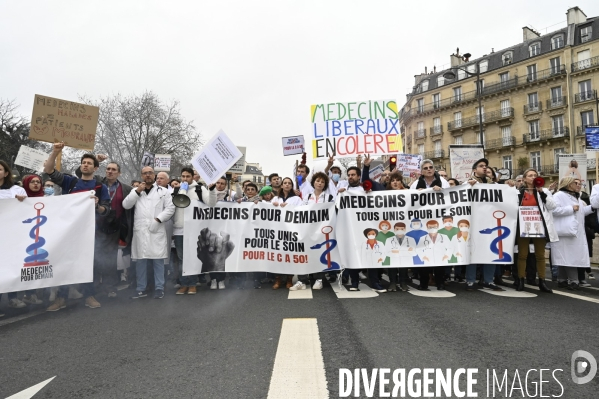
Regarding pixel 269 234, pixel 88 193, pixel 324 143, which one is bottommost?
pixel 269 234

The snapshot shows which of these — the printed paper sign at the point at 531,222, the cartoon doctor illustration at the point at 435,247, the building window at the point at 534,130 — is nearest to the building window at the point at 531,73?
the building window at the point at 534,130

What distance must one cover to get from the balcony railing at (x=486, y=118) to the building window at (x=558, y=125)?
14.3ft

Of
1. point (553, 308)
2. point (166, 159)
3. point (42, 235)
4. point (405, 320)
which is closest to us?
point (405, 320)

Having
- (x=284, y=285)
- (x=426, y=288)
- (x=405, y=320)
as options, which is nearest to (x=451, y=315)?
(x=405, y=320)

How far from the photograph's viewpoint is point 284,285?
6.84 m

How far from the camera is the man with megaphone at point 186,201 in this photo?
642cm

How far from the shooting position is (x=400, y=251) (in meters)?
6.35

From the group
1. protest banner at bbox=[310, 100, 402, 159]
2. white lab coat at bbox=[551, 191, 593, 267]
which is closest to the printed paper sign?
white lab coat at bbox=[551, 191, 593, 267]

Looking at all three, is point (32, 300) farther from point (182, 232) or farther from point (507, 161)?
point (507, 161)

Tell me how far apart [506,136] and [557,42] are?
11.1 metres

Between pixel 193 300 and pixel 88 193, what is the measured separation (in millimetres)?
2053

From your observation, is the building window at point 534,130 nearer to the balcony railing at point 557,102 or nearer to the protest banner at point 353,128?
the balcony railing at point 557,102

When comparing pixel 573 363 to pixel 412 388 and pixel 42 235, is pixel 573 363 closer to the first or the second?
pixel 412 388

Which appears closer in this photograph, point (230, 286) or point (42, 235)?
point (42, 235)
